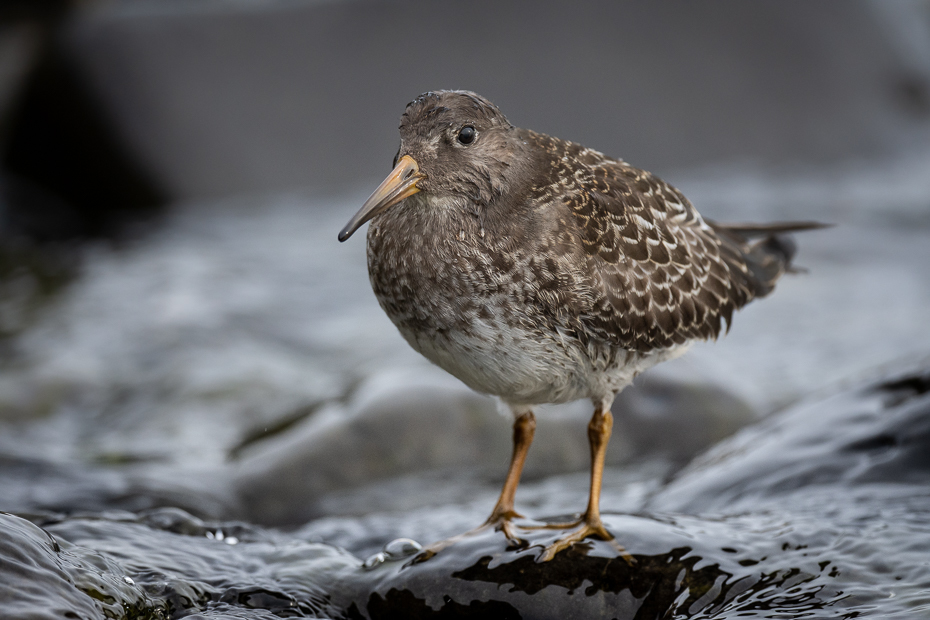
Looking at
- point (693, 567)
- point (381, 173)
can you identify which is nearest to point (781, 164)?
point (381, 173)

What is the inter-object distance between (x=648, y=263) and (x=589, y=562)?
56.4 inches

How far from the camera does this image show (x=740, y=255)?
556 cm

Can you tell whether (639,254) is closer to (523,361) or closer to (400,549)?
(523,361)

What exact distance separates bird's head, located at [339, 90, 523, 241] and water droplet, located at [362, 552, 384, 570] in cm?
186

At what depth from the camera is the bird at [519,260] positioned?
425cm

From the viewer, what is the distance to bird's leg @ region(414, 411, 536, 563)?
4863mm

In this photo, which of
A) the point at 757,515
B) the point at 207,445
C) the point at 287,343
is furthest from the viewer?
the point at 287,343

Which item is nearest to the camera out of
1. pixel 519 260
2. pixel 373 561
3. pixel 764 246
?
pixel 519 260

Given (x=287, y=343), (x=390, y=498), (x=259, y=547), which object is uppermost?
(x=287, y=343)

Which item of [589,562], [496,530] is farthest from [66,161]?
[589,562]

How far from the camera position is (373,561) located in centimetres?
502

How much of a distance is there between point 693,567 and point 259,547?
88.9 inches

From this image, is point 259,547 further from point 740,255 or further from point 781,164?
point 781,164

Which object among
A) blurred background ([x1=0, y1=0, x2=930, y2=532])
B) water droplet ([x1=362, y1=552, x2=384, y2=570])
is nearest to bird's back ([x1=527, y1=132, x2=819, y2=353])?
water droplet ([x1=362, y1=552, x2=384, y2=570])
